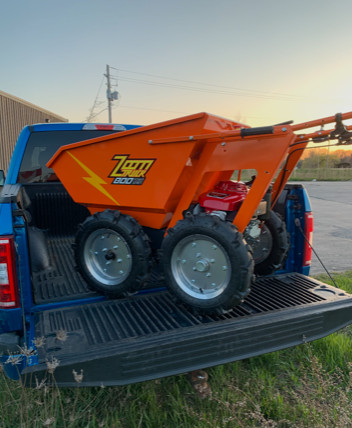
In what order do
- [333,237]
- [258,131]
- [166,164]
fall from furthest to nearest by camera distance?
[333,237], [166,164], [258,131]

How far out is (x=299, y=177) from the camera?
108ft

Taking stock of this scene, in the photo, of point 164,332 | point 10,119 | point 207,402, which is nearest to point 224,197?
point 164,332

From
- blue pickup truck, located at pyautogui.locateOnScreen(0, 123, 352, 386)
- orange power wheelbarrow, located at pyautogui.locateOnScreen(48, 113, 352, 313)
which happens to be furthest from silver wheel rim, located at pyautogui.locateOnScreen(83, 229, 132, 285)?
blue pickup truck, located at pyautogui.locateOnScreen(0, 123, 352, 386)

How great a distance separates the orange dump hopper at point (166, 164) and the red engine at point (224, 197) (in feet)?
0.29

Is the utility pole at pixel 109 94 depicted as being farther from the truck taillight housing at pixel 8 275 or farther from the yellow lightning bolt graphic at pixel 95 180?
the truck taillight housing at pixel 8 275

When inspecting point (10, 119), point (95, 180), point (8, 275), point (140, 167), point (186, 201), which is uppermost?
point (10, 119)

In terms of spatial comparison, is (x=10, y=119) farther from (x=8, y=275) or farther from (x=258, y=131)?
(x=258, y=131)

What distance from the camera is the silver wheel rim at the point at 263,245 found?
3.23 metres

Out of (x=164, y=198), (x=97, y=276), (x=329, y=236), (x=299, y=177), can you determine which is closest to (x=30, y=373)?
(x=97, y=276)

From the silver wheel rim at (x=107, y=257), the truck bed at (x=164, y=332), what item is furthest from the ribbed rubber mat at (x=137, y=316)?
the silver wheel rim at (x=107, y=257)

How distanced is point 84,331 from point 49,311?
16.3 inches

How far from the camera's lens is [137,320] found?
8.01 ft

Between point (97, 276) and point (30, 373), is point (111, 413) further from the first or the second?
point (97, 276)

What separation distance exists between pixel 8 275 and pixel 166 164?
1375 mm
